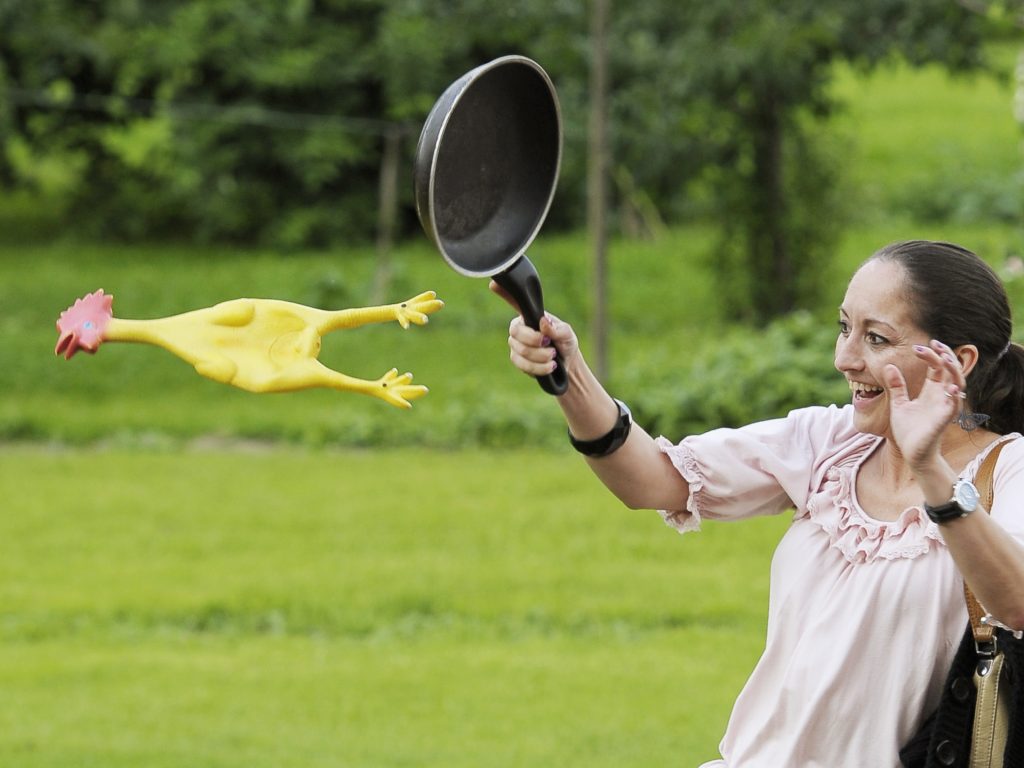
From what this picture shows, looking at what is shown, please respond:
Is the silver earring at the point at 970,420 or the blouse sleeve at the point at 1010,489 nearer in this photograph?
the blouse sleeve at the point at 1010,489

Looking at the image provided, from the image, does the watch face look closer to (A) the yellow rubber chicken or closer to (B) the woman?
(B) the woman

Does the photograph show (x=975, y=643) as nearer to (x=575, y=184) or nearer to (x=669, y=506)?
(x=669, y=506)

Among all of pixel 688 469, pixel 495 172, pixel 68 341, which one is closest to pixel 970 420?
pixel 688 469

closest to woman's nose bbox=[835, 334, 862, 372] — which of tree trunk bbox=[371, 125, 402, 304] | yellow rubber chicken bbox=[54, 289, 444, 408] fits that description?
yellow rubber chicken bbox=[54, 289, 444, 408]

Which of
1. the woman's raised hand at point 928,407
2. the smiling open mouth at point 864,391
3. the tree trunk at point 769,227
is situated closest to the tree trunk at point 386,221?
the tree trunk at point 769,227

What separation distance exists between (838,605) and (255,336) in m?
1.13

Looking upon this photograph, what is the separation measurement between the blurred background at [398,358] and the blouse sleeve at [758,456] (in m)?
2.97

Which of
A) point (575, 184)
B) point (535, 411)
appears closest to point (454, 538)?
point (535, 411)

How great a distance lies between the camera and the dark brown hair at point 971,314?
293 cm

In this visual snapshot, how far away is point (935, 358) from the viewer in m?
2.71

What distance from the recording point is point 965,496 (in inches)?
104

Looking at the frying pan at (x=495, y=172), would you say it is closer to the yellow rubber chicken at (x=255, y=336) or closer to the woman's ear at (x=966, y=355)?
the yellow rubber chicken at (x=255, y=336)

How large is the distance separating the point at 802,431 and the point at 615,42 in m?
10.7

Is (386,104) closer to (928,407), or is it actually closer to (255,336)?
(255,336)
